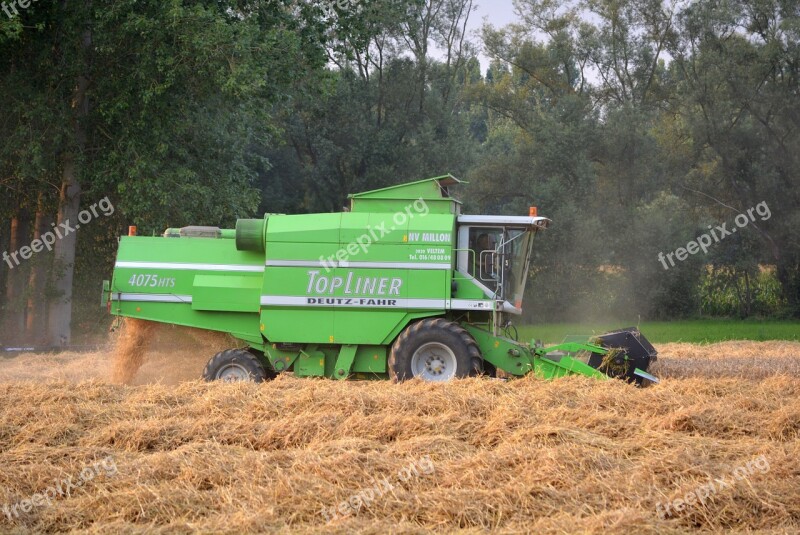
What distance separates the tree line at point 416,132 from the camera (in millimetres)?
20094

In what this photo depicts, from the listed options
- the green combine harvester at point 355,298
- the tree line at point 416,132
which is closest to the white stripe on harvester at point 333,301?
the green combine harvester at point 355,298

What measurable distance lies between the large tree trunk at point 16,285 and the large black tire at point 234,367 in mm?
12159

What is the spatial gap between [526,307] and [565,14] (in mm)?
14786

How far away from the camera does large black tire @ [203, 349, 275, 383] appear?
1198cm

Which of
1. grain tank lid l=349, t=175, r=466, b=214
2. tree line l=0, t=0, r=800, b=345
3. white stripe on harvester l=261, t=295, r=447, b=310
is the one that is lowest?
white stripe on harvester l=261, t=295, r=447, b=310

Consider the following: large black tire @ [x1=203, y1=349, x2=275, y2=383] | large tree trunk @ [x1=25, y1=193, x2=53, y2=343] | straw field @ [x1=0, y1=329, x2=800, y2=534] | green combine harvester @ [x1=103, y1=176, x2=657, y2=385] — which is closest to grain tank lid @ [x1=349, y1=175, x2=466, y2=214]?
green combine harvester @ [x1=103, y1=176, x2=657, y2=385]

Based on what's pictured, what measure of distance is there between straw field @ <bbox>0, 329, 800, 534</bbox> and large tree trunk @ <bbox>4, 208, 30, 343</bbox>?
13.4 metres

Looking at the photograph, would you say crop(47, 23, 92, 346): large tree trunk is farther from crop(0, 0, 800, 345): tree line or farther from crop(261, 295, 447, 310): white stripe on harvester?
crop(261, 295, 447, 310): white stripe on harvester

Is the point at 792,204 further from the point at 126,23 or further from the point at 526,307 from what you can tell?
the point at 126,23

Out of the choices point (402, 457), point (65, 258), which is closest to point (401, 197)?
point (402, 457)

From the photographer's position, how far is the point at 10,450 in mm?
7719

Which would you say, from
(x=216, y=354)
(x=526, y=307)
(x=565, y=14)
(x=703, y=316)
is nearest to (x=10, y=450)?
(x=216, y=354)

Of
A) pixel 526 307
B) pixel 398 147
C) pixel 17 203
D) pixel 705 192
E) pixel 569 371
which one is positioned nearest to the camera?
pixel 569 371

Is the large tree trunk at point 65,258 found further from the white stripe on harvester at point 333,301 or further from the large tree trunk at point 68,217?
the white stripe on harvester at point 333,301
